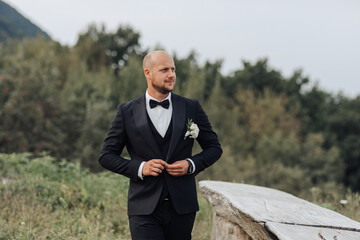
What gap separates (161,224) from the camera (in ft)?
9.42

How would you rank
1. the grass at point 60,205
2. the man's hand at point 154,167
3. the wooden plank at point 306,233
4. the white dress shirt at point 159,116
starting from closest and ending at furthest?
the man's hand at point 154,167 → the wooden plank at point 306,233 → the white dress shirt at point 159,116 → the grass at point 60,205

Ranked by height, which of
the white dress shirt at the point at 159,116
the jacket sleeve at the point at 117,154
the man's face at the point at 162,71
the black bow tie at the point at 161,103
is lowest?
the jacket sleeve at the point at 117,154

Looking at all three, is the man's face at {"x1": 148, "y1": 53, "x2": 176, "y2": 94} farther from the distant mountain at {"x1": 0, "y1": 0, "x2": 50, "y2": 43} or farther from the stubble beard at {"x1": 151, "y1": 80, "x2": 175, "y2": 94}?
the distant mountain at {"x1": 0, "y1": 0, "x2": 50, "y2": 43}

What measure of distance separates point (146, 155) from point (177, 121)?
0.33m

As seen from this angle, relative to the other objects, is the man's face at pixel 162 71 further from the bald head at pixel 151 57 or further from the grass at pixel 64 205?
the grass at pixel 64 205

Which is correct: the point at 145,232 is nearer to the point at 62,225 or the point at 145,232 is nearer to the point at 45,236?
the point at 45,236

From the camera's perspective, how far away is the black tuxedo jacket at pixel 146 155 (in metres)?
2.83

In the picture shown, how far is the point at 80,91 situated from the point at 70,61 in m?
6.41

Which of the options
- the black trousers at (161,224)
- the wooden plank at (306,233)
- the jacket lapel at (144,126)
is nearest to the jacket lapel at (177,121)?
the jacket lapel at (144,126)

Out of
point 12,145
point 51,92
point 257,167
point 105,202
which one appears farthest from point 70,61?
point 105,202

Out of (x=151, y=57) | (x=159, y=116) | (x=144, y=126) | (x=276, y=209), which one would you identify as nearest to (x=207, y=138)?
(x=159, y=116)

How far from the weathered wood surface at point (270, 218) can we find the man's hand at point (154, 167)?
37.1 inches

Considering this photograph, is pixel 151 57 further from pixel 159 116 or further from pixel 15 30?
pixel 15 30

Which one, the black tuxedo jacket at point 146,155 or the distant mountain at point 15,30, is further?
the distant mountain at point 15,30
